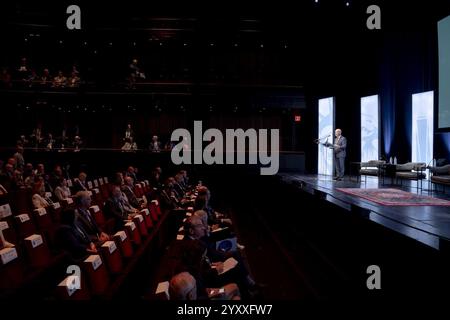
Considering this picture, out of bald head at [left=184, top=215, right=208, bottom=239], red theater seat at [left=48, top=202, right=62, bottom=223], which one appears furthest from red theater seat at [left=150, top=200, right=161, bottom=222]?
bald head at [left=184, top=215, right=208, bottom=239]

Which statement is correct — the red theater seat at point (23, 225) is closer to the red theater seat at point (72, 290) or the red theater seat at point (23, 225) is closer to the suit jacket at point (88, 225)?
the suit jacket at point (88, 225)

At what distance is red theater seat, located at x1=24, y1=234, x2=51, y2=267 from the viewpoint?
329 centimetres

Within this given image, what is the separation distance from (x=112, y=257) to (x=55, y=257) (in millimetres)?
733

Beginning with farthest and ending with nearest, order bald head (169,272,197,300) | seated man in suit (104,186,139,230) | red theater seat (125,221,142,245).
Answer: seated man in suit (104,186,139,230) → red theater seat (125,221,142,245) → bald head (169,272,197,300)

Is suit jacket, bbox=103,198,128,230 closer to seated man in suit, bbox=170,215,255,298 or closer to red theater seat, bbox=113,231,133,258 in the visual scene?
red theater seat, bbox=113,231,133,258

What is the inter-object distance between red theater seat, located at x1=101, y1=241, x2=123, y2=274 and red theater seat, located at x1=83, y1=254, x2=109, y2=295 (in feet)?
0.71

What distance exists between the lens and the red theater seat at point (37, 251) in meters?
3.29

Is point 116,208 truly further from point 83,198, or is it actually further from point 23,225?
point 23,225

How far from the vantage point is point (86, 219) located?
14.7ft

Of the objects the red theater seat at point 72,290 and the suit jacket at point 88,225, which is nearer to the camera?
the red theater seat at point 72,290

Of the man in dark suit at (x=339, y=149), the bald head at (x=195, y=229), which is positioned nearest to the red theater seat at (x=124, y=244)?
the bald head at (x=195, y=229)

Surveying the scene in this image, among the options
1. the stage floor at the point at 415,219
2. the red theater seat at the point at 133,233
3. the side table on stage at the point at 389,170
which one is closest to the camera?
the stage floor at the point at 415,219

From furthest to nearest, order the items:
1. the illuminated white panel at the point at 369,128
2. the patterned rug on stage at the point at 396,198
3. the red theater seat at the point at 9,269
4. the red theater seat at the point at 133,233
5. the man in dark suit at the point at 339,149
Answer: the illuminated white panel at the point at 369,128 → the man in dark suit at the point at 339,149 → the patterned rug on stage at the point at 396,198 → the red theater seat at the point at 133,233 → the red theater seat at the point at 9,269
